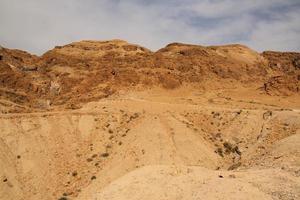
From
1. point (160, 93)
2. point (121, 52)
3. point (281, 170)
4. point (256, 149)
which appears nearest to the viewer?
point (281, 170)

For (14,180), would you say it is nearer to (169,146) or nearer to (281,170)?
(169,146)

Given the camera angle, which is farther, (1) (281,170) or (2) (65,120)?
(2) (65,120)

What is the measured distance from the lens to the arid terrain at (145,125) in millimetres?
22094

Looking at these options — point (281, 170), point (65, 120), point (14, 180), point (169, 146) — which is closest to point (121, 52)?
point (65, 120)

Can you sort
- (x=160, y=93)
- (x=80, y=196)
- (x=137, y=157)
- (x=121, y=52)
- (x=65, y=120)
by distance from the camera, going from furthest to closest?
(x=121, y=52) → (x=160, y=93) → (x=65, y=120) → (x=137, y=157) → (x=80, y=196)

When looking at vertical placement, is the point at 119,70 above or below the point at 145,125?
above

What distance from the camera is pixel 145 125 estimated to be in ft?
112

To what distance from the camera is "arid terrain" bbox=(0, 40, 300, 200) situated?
22094 mm

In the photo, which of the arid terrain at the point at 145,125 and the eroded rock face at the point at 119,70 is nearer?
the arid terrain at the point at 145,125

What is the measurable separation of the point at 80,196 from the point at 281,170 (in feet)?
38.2

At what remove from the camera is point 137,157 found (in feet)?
97.7

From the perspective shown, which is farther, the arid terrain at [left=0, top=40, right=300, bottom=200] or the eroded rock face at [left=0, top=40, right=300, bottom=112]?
the eroded rock face at [left=0, top=40, right=300, bottom=112]

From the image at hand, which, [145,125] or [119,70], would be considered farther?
[119,70]

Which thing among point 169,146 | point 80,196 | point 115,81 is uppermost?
point 115,81
